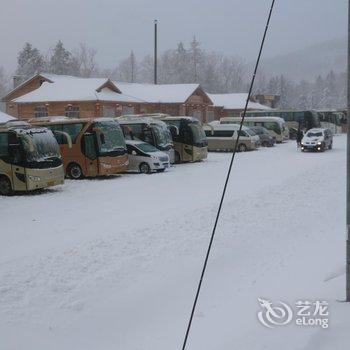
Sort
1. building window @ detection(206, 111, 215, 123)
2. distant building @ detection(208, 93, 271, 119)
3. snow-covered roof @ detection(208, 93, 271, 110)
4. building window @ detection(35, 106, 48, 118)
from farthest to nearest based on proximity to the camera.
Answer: snow-covered roof @ detection(208, 93, 271, 110) → distant building @ detection(208, 93, 271, 119) → building window @ detection(206, 111, 215, 123) → building window @ detection(35, 106, 48, 118)

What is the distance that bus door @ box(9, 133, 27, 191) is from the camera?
1858 centimetres

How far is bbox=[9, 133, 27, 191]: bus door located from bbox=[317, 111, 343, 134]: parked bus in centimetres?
5131

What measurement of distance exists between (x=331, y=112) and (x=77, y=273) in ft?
212

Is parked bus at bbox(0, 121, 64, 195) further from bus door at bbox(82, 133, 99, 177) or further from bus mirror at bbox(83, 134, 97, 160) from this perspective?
bus mirror at bbox(83, 134, 97, 160)

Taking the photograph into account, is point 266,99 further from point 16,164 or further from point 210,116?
point 16,164

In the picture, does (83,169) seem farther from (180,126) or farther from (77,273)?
(77,273)

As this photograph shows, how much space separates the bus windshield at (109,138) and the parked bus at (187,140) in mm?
6825

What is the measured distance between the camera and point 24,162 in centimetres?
1869

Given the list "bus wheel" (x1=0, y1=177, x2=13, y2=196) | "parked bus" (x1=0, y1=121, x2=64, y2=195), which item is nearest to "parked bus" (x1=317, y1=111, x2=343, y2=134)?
"parked bus" (x1=0, y1=121, x2=64, y2=195)

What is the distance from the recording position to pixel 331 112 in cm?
6919

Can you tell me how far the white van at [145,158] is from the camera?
2519 cm

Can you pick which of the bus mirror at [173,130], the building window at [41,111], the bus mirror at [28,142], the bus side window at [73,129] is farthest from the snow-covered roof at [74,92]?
the bus mirror at [28,142]

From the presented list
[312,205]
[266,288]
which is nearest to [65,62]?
[312,205]

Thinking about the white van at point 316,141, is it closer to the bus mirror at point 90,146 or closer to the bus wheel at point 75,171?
the bus mirror at point 90,146
